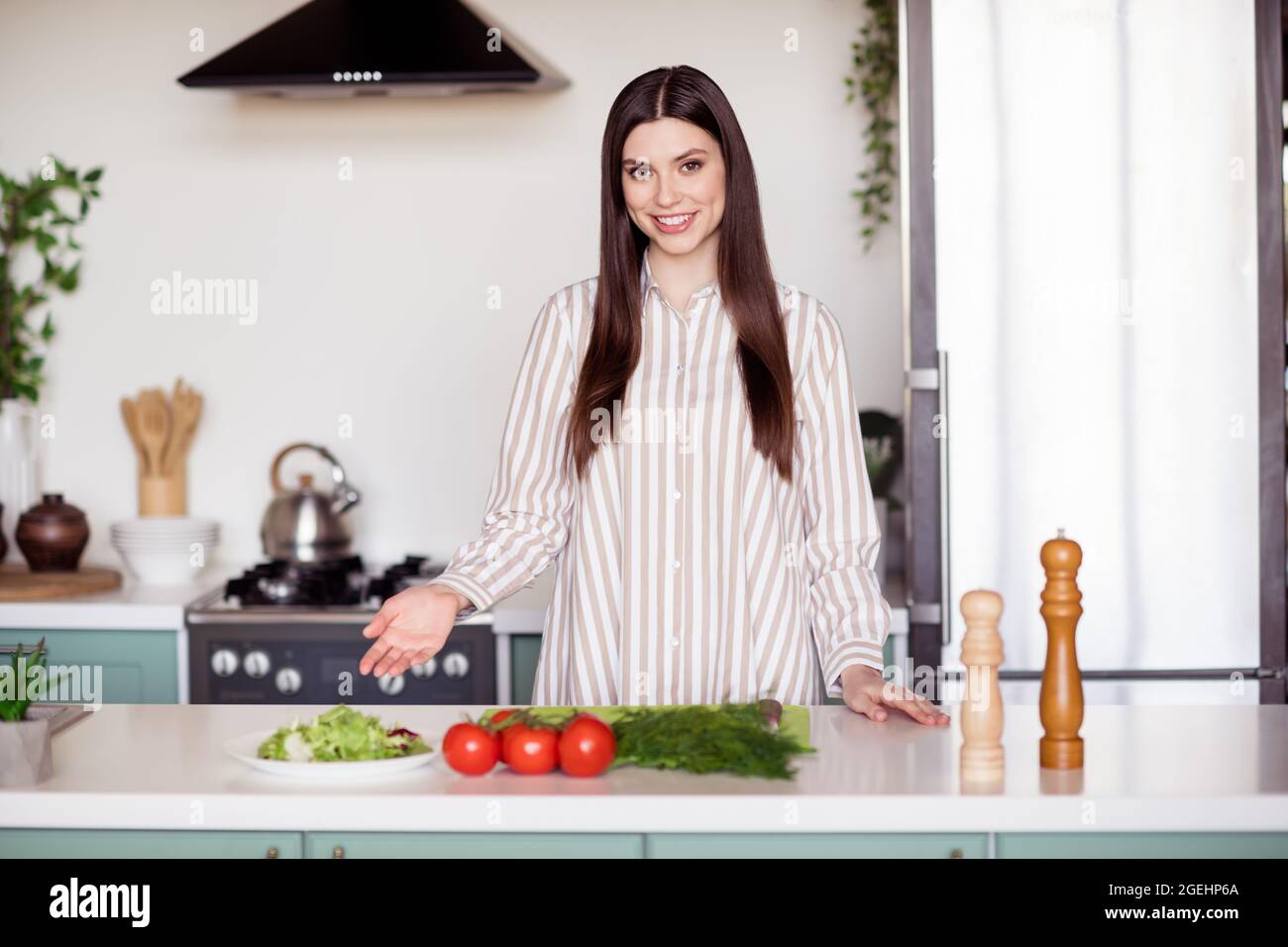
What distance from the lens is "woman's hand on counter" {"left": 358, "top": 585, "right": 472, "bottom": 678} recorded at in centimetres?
163

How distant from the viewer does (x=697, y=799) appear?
4.62ft

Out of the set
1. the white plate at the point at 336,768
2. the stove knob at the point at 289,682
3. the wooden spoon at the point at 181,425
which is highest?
the wooden spoon at the point at 181,425

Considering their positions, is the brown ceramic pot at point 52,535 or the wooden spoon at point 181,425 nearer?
the brown ceramic pot at point 52,535

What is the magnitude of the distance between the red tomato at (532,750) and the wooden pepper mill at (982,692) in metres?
0.42

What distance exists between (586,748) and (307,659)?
1.58 metres

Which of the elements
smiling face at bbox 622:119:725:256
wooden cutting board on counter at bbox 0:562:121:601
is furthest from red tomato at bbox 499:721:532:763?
wooden cutting board on counter at bbox 0:562:121:601

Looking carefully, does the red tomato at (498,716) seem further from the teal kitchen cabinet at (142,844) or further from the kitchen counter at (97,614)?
the kitchen counter at (97,614)

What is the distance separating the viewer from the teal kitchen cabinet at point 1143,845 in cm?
143

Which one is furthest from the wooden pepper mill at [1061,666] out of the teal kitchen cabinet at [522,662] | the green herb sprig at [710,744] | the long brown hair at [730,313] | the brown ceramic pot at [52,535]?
the brown ceramic pot at [52,535]

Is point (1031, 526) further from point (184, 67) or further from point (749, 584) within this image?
point (184, 67)

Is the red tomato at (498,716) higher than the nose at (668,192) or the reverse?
the reverse

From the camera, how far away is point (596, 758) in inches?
58.4

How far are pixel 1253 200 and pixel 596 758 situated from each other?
1905 mm
